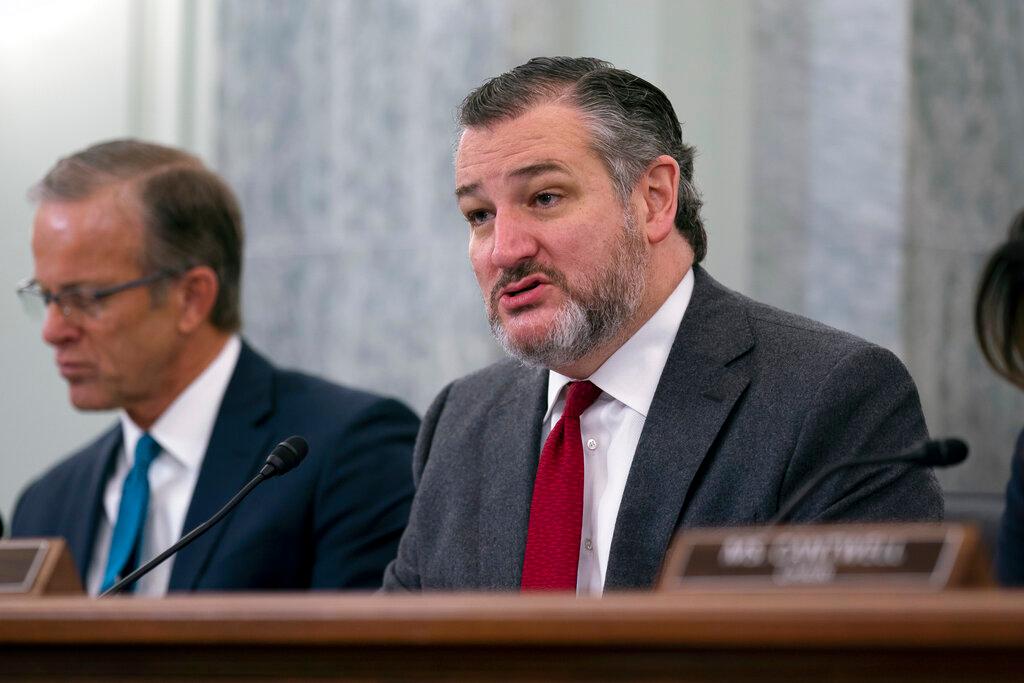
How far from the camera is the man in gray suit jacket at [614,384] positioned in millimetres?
2057

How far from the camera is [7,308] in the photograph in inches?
182

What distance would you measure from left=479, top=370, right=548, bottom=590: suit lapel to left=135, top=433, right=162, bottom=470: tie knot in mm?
988

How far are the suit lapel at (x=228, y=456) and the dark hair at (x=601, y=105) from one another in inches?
37.9

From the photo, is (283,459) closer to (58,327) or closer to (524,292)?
(524,292)

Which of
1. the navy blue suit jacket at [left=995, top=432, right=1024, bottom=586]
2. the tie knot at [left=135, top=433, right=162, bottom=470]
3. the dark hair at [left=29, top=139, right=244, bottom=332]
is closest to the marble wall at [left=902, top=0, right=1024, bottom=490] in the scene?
the dark hair at [left=29, top=139, right=244, bottom=332]

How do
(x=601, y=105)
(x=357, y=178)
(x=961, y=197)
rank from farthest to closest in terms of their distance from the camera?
(x=961, y=197)
(x=357, y=178)
(x=601, y=105)

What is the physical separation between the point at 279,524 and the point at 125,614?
1.63 m

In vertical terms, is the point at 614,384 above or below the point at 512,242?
below

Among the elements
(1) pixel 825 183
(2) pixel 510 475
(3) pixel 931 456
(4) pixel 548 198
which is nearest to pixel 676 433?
(2) pixel 510 475

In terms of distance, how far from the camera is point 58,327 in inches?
122

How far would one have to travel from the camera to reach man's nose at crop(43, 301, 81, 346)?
310cm

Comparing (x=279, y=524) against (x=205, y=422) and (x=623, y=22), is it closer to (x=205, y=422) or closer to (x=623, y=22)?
(x=205, y=422)

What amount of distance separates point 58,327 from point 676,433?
1596mm

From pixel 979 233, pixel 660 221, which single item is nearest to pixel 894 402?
pixel 660 221
